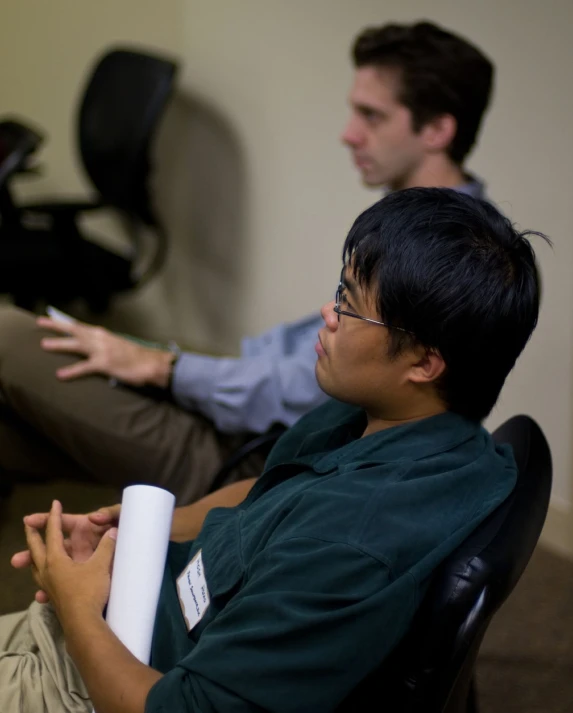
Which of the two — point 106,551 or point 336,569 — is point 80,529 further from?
point 336,569

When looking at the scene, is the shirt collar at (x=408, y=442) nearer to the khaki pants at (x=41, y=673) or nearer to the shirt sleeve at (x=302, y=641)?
the shirt sleeve at (x=302, y=641)

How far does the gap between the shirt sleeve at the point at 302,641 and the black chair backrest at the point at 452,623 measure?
0.03 metres

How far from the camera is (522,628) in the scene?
72.4 inches

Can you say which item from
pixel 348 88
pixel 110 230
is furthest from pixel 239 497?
pixel 110 230

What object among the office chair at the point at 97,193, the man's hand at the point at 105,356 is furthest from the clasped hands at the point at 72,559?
the office chair at the point at 97,193

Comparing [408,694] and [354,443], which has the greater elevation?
[354,443]

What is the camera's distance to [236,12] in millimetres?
2748

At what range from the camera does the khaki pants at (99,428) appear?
152cm

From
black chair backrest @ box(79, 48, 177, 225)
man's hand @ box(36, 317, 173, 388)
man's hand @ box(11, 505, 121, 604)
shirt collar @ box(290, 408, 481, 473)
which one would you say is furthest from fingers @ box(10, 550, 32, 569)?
black chair backrest @ box(79, 48, 177, 225)

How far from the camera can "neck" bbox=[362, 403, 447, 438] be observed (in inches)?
35.6

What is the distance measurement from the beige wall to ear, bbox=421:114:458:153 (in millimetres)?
431

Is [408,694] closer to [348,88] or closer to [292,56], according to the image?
[348,88]

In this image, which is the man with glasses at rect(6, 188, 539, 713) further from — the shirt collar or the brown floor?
the brown floor

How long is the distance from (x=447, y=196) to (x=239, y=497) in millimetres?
592
